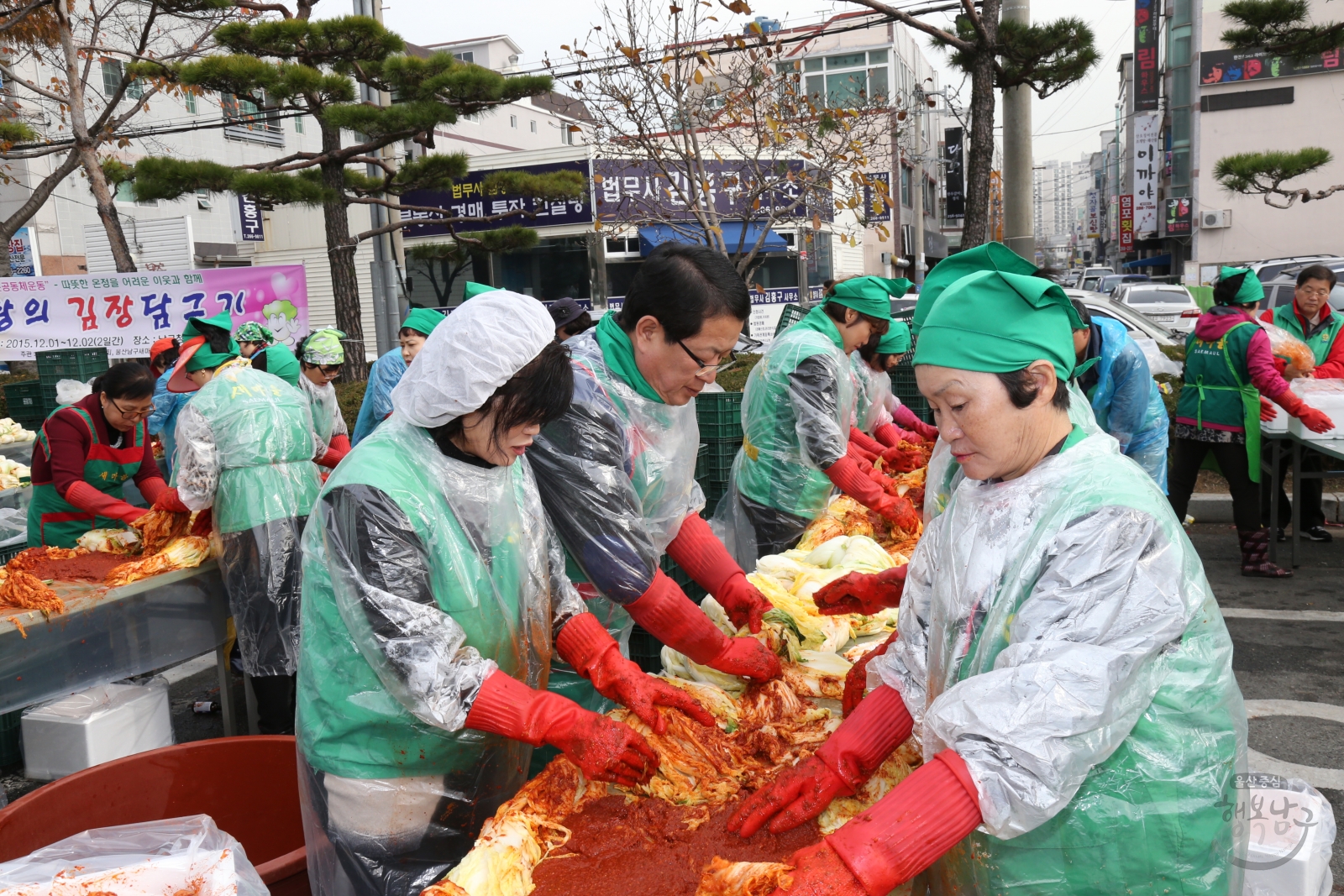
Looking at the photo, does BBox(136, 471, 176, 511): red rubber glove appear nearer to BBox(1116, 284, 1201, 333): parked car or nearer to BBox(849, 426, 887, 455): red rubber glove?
BBox(849, 426, 887, 455): red rubber glove

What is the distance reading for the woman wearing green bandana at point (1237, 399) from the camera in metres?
5.62

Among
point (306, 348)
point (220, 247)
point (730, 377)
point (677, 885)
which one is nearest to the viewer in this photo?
point (677, 885)

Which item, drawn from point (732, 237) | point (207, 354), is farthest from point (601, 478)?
point (732, 237)

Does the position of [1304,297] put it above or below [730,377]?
above

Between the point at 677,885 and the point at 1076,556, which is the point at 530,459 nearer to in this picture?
the point at 677,885

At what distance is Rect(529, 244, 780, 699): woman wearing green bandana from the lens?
7.95 ft

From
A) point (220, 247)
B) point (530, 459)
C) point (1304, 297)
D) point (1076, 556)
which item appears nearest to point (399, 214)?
point (220, 247)

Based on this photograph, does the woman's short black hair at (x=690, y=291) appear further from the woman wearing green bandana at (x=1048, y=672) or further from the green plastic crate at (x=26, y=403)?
the green plastic crate at (x=26, y=403)

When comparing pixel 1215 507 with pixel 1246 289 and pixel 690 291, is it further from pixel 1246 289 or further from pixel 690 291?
pixel 690 291

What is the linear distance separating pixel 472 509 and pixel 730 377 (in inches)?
363

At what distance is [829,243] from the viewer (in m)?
25.1

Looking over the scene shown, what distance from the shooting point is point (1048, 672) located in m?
1.37

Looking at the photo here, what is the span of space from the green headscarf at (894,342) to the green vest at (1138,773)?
3848mm

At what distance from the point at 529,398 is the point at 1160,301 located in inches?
860
